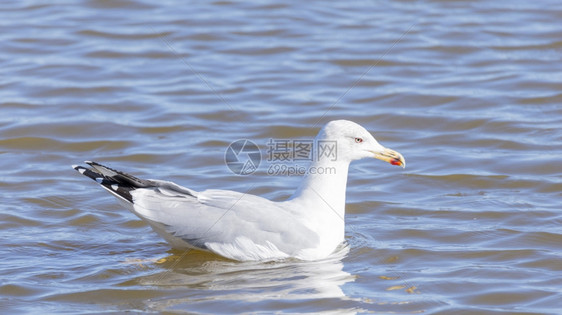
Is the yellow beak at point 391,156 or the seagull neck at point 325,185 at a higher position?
the yellow beak at point 391,156

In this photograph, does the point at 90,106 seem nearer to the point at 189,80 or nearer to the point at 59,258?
the point at 189,80

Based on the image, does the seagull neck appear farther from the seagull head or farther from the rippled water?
the rippled water

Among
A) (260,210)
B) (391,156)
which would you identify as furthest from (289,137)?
(260,210)

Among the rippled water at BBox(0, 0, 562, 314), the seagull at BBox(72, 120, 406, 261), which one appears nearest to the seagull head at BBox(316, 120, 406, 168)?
the seagull at BBox(72, 120, 406, 261)

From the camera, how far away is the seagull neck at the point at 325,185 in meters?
6.89

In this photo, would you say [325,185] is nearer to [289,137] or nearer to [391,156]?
[391,156]

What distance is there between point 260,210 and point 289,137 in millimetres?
3204

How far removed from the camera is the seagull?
661cm

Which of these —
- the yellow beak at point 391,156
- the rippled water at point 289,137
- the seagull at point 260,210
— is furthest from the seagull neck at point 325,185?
the rippled water at point 289,137

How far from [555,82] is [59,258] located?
6.73 m

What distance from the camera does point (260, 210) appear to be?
21.8ft

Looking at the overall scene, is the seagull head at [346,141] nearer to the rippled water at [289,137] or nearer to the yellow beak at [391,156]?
the yellow beak at [391,156]

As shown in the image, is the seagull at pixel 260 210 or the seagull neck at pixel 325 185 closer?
the seagull at pixel 260 210

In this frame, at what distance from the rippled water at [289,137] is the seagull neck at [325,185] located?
1.32 feet
